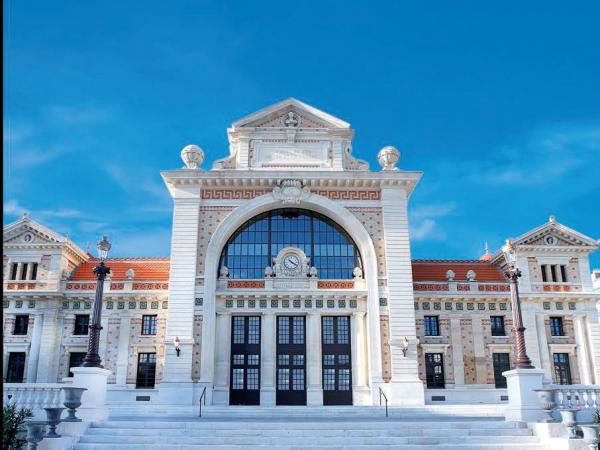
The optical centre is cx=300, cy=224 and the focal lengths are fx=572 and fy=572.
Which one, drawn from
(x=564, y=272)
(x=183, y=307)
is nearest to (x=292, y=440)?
(x=183, y=307)

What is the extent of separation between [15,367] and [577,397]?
102 ft

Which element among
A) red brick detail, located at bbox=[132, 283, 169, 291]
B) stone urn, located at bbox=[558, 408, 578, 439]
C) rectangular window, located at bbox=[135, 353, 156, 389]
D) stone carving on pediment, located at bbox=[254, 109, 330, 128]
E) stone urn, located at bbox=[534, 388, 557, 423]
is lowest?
stone urn, located at bbox=[558, 408, 578, 439]

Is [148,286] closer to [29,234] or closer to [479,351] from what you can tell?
[29,234]

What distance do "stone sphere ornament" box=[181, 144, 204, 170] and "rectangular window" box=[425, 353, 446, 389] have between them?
60.3ft

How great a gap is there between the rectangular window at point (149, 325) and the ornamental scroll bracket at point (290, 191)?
1092cm

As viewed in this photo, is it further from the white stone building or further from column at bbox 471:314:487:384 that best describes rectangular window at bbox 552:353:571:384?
column at bbox 471:314:487:384

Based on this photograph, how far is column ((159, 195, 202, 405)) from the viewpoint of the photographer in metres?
30.2

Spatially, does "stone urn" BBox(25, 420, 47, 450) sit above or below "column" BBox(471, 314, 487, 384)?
below

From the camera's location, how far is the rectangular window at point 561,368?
1400 inches

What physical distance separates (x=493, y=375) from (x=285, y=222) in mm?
15849

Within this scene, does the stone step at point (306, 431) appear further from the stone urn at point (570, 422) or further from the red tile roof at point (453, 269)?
the red tile roof at point (453, 269)

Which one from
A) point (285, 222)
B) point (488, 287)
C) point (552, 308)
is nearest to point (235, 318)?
point (285, 222)

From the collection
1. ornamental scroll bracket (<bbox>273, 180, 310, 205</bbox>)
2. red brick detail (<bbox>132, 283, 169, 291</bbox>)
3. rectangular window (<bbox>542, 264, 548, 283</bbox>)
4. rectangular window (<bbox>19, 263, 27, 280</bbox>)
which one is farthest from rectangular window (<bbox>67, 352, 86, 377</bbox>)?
rectangular window (<bbox>542, 264, 548, 283</bbox>)

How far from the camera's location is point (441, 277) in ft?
124
